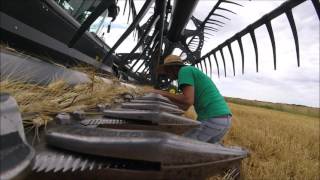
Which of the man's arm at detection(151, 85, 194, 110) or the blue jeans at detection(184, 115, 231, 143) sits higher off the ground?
the man's arm at detection(151, 85, 194, 110)

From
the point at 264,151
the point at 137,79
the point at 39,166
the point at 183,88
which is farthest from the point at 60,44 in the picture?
the point at 137,79

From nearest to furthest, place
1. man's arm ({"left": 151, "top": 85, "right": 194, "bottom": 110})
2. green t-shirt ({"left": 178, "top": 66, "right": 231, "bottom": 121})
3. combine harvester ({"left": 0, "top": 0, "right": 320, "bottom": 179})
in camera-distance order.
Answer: combine harvester ({"left": 0, "top": 0, "right": 320, "bottom": 179}) < man's arm ({"left": 151, "top": 85, "right": 194, "bottom": 110}) < green t-shirt ({"left": 178, "top": 66, "right": 231, "bottom": 121})

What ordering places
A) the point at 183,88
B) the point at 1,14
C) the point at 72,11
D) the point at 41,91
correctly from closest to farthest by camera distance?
the point at 41,91 → the point at 1,14 → the point at 183,88 → the point at 72,11

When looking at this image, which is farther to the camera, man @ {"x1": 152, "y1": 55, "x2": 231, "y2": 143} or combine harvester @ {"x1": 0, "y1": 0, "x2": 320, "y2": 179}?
man @ {"x1": 152, "y1": 55, "x2": 231, "y2": 143}

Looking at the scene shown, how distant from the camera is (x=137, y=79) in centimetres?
788

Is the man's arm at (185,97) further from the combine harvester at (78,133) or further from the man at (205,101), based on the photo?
the combine harvester at (78,133)

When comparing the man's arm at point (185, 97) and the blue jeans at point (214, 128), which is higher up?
the man's arm at point (185, 97)

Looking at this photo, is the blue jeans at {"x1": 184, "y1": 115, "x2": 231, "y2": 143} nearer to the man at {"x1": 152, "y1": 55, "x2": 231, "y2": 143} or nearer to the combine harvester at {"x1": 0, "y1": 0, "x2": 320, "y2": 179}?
the man at {"x1": 152, "y1": 55, "x2": 231, "y2": 143}

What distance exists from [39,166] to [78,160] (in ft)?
0.19

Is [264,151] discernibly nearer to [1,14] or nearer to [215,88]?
[215,88]

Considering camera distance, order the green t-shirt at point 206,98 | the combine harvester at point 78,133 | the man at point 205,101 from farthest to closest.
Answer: the green t-shirt at point 206,98
the man at point 205,101
the combine harvester at point 78,133

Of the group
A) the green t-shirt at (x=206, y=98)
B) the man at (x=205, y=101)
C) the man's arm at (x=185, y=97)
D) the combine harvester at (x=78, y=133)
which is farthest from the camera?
the green t-shirt at (x=206, y=98)

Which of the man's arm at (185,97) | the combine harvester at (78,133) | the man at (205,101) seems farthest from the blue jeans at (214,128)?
the combine harvester at (78,133)

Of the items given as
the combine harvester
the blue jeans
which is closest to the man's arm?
the blue jeans
